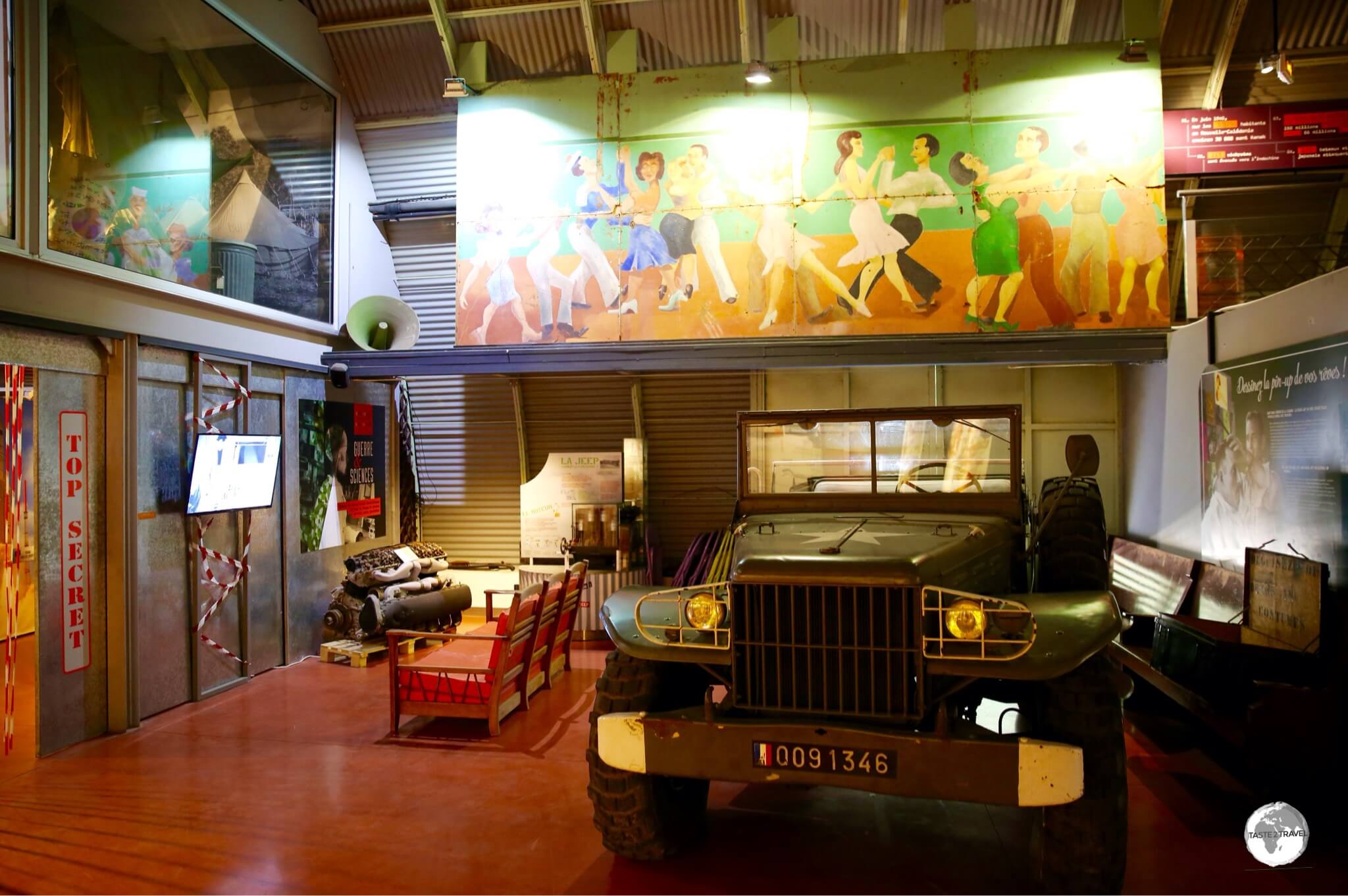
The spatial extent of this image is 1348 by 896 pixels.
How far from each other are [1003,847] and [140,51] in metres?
7.24

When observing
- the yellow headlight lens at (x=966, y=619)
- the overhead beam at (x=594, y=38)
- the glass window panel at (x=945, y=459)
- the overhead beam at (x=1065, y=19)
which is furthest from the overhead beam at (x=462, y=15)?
the yellow headlight lens at (x=966, y=619)

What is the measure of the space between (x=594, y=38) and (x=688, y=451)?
4.15 metres

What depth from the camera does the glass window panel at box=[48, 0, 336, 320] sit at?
205 inches

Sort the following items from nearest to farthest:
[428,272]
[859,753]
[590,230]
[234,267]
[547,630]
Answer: [859,753]
[547,630]
[234,267]
[590,230]
[428,272]

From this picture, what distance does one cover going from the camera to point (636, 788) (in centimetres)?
331

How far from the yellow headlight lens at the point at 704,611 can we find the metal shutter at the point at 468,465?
5.99 m

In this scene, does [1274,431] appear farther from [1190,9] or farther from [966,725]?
[1190,9]

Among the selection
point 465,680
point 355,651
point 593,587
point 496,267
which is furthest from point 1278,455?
point 355,651

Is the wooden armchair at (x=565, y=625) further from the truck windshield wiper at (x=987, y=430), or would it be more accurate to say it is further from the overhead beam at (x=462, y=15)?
the overhead beam at (x=462, y=15)

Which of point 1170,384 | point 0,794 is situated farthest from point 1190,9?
point 0,794

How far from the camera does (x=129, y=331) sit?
555cm

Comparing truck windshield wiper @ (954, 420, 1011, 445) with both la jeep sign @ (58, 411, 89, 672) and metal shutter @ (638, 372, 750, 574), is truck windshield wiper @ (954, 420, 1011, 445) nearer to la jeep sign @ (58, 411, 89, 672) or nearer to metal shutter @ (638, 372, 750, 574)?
metal shutter @ (638, 372, 750, 574)

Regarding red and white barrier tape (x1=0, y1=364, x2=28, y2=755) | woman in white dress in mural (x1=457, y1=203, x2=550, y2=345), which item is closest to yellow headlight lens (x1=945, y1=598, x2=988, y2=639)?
red and white barrier tape (x1=0, y1=364, x2=28, y2=755)

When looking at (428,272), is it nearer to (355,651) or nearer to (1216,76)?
(355,651)
